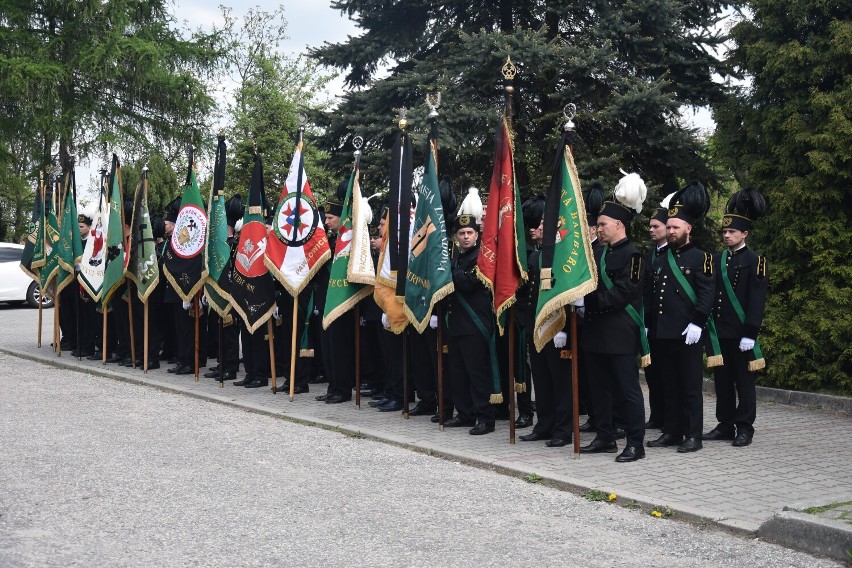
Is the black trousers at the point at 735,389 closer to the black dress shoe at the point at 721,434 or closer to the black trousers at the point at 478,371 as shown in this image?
the black dress shoe at the point at 721,434

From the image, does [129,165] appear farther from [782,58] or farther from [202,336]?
[782,58]

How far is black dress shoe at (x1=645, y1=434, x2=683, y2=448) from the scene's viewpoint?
8.13m

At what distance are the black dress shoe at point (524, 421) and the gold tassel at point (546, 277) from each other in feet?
6.48

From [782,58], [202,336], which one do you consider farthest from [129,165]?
[782,58]

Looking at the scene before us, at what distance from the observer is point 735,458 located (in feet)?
25.2

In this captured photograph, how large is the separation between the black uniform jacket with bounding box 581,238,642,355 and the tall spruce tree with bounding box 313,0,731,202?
570 centimetres

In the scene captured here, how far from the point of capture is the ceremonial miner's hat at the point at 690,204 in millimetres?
7883

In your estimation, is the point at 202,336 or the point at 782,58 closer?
the point at 782,58

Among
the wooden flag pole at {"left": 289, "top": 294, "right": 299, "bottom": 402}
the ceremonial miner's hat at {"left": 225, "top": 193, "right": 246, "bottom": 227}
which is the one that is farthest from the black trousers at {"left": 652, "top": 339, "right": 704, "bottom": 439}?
the ceremonial miner's hat at {"left": 225, "top": 193, "right": 246, "bottom": 227}

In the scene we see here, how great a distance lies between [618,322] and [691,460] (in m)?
1.17

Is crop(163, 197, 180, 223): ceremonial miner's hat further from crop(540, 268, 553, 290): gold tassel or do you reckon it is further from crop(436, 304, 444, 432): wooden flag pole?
crop(540, 268, 553, 290): gold tassel

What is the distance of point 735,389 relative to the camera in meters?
8.51

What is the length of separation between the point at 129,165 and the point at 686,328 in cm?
2542

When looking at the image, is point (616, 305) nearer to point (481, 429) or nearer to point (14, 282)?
point (481, 429)
